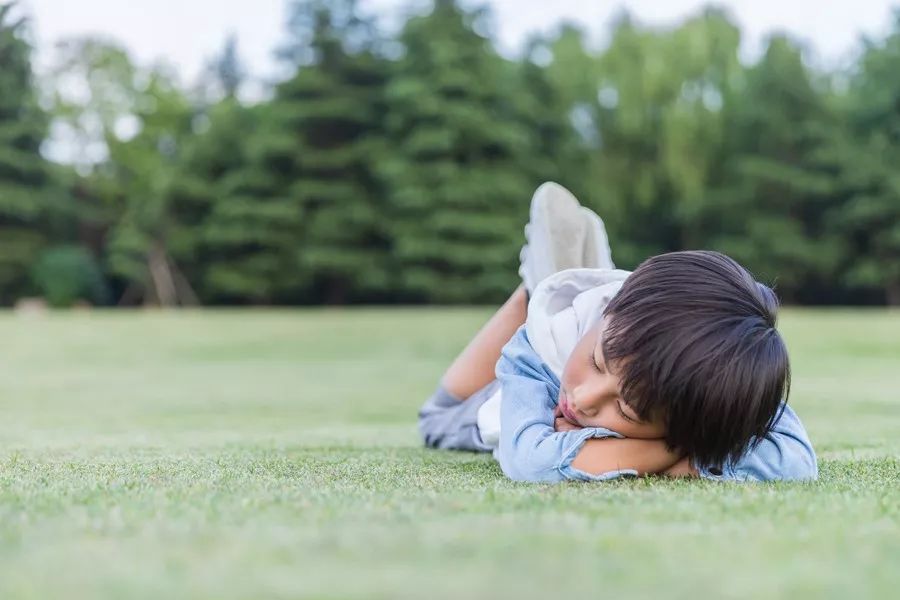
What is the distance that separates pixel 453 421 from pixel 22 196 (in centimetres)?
2584

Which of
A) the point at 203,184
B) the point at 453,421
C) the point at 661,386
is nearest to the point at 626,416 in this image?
the point at 661,386

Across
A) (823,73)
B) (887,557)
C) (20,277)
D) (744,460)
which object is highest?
(823,73)

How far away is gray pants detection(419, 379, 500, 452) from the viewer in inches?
128

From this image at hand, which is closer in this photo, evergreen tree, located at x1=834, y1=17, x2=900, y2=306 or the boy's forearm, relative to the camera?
the boy's forearm

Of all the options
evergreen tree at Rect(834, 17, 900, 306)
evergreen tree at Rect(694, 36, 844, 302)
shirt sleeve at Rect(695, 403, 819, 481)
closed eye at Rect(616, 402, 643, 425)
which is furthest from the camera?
evergreen tree at Rect(694, 36, 844, 302)

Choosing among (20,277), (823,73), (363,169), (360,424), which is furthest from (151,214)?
(360,424)

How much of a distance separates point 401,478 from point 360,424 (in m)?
2.83

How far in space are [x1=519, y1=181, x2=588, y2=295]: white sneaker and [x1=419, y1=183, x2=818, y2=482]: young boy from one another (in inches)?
30.2

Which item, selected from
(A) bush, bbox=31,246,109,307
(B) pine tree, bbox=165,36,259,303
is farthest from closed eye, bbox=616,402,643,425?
(B) pine tree, bbox=165,36,259,303

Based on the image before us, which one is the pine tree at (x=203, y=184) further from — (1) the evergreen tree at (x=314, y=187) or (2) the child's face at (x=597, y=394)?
(2) the child's face at (x=597, y=394)

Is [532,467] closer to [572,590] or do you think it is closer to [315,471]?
[315,471]

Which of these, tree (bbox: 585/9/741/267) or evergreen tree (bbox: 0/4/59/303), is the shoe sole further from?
evergreen tree (bbox: 0/4/59/303)

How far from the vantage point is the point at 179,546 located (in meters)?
1.25

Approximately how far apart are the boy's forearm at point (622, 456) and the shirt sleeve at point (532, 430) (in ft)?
0.05
